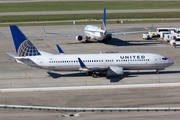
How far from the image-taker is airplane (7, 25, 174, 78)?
41656 millimetres

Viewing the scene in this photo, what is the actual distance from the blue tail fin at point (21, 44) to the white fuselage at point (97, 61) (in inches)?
34.5

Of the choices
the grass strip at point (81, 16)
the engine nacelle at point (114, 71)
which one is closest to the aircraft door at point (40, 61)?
the engine nacelle at point (114, 71)

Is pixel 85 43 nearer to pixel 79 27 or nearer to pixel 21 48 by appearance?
pixel 79 27

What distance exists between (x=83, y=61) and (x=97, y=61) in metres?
2.20

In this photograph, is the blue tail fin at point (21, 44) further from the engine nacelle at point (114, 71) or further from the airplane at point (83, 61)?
the engine nacelle at point (114, 71)

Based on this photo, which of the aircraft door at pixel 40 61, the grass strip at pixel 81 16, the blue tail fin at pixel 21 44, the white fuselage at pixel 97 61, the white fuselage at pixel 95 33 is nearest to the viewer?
the blue tail fin at pixel 21 44

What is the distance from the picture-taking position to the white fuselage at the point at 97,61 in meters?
42.0

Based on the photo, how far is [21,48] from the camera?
41750 mm

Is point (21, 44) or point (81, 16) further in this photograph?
point (81, 16)

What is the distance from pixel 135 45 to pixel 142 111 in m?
43.1

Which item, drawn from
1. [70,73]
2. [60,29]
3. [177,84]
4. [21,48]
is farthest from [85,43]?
[177,84]

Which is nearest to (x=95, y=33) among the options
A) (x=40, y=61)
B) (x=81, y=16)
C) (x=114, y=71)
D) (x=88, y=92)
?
(x=114, y=71)

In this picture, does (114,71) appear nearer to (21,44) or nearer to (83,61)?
(83,61)

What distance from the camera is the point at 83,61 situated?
42656 mm
